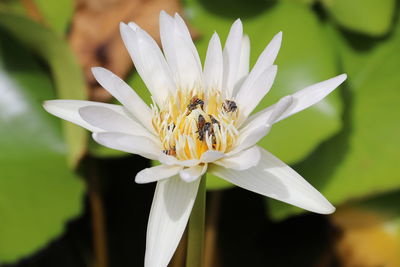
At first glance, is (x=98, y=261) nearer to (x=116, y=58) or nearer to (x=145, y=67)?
(x=116, y=58)

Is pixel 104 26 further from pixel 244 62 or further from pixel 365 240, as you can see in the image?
pixel 365 240

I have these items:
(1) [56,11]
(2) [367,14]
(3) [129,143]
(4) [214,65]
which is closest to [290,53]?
(2) [367,14]

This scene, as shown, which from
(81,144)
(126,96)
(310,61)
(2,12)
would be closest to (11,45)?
(2,12)

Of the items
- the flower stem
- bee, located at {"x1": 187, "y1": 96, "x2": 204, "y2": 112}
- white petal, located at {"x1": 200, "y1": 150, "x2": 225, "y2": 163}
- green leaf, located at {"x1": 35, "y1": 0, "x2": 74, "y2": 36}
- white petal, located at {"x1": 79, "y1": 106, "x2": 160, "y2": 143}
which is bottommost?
the flower stem

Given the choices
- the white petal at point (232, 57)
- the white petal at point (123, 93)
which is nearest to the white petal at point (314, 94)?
the white petal at point (232, 57)

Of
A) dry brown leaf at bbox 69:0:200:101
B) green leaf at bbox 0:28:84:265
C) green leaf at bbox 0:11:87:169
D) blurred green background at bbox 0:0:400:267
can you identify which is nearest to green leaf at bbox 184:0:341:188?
blurred green background at bbox 0:0:400:267

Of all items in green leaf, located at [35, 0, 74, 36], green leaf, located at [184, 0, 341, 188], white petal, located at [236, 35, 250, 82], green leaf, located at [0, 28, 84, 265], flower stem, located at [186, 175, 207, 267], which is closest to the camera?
flower stem, located at [186, 175, 207, 267]

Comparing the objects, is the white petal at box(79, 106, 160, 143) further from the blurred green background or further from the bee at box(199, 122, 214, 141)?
the blurred green background
